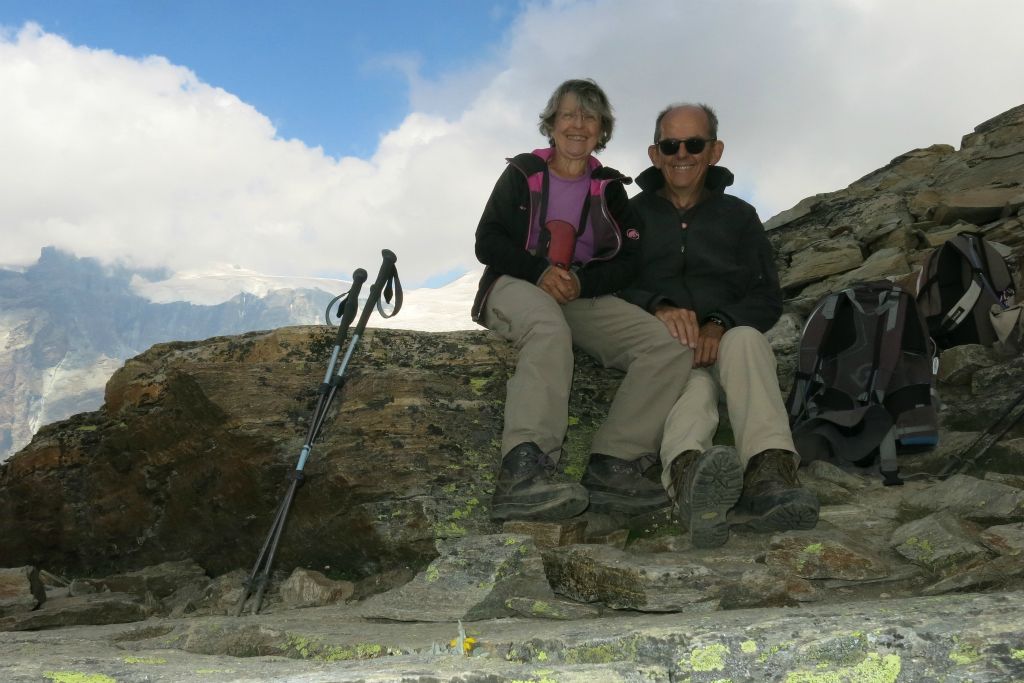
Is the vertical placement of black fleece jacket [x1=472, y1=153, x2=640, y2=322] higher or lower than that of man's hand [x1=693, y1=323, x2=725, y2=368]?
higher

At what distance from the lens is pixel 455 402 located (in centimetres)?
777

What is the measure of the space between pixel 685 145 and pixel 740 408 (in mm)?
2832

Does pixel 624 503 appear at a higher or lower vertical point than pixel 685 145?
lower

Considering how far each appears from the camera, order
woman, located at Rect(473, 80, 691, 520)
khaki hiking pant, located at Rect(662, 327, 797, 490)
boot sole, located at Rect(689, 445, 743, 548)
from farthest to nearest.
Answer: woman, located at Rect(473, 80, 691, 520), khaki hiking pant, located at Rect(662, 327, 797, 490), boot sole, located at Rect(689, 445, 743, 548)

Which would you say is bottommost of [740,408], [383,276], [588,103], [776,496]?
[776,496]

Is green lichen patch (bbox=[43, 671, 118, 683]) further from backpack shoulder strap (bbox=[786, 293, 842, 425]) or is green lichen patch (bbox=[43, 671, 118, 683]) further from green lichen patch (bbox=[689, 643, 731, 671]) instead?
backpack shoulder strap (bbox=[786, 293, 842, 425])

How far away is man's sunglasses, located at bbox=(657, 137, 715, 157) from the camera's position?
25.5ft

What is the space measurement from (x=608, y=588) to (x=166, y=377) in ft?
16.3

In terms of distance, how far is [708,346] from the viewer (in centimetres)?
696

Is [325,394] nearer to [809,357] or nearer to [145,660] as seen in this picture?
[145,660]

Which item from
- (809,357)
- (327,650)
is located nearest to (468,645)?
(327,650)

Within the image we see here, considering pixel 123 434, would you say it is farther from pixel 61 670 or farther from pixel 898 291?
pixel 898 291

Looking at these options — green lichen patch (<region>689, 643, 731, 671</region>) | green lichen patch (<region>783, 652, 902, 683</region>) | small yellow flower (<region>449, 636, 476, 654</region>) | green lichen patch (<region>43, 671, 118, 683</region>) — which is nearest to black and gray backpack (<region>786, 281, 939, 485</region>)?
green lichen patch (<region>783, 652, 902, 683</region>)

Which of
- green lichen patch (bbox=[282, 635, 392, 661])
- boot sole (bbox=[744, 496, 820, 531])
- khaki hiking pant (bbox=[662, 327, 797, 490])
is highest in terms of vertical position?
khaki hiking pant (bbox=[662, 327, 797, 490])
